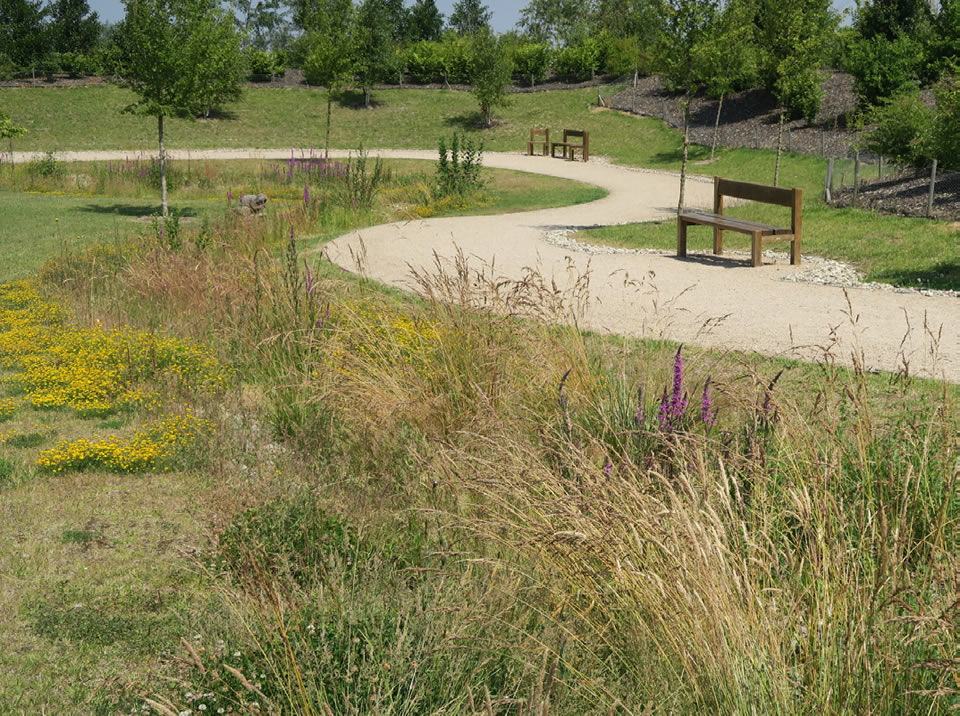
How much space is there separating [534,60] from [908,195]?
36.4m

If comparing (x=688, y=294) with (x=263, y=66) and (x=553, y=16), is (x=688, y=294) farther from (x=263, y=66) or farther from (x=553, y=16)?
(x=553, y=16)

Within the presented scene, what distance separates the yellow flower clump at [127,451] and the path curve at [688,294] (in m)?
1.56

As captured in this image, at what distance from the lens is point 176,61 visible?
675 inches

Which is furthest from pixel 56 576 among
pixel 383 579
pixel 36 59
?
pixel 36 59

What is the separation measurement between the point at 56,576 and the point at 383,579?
1603mm

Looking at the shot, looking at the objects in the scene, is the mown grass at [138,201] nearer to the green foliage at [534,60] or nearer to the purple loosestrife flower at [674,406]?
the purple loosestrife flower at [674,406]

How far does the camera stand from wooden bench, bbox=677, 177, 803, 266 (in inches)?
479

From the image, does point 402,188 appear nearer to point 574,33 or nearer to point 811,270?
point 811,270

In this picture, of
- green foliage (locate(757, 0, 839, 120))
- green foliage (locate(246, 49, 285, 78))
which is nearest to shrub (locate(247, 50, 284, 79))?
green foliage (locate(246, 49, 285, 78))

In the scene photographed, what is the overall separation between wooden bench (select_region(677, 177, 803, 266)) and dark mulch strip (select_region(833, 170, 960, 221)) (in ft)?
12.0

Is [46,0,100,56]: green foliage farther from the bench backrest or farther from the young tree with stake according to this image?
the bench backrest

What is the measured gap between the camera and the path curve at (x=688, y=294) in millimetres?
7367

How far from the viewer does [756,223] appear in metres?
13.1

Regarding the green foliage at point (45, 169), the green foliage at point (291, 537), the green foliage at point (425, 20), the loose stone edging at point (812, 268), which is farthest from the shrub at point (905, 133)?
the green foliage at point (425, 20)
